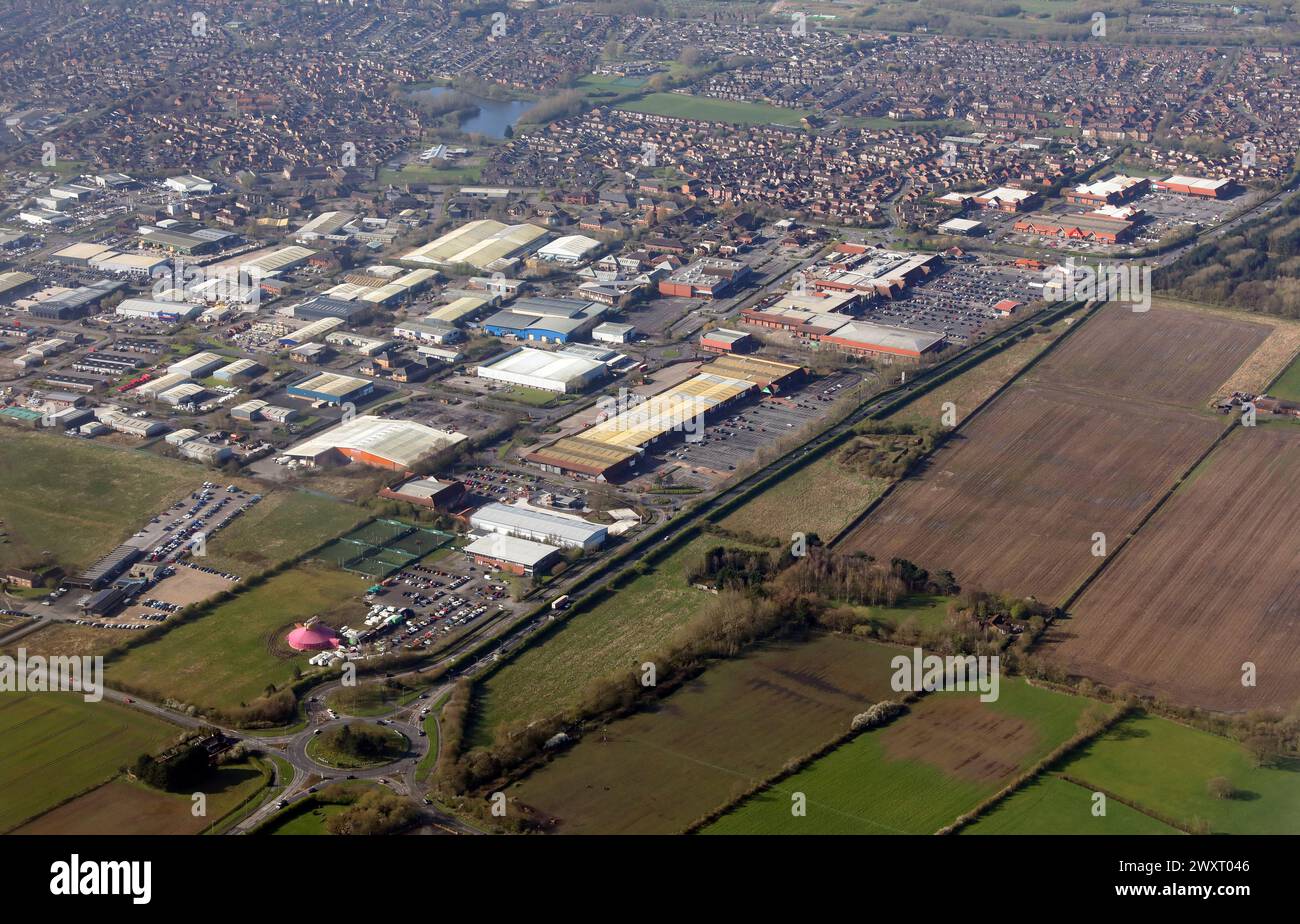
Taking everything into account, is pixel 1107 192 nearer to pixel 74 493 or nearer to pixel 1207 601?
pixel 1207 601

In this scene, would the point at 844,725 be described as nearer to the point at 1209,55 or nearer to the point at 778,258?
the point at 778,258

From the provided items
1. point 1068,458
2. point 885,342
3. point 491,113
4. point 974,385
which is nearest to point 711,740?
point 1068,458

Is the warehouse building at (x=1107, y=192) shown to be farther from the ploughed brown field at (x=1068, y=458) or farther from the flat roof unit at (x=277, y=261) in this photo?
the flat roof unit at (x=277, y=261)

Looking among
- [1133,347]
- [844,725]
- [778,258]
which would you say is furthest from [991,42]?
[844,725]

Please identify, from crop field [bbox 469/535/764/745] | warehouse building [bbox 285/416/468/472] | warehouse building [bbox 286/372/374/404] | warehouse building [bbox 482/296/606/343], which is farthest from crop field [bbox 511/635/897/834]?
warehouse building [bbox 482/296/606/343]

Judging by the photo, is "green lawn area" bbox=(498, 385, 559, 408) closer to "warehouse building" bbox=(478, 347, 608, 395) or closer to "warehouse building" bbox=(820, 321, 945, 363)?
"warehouse building" bbox=(478, 347, 608, 395)
